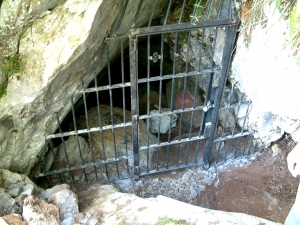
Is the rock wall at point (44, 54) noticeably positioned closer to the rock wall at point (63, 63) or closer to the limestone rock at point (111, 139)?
the rock wall at point (63, 63)

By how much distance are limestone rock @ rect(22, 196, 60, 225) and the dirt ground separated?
70.5 inches

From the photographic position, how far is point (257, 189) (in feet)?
12.4

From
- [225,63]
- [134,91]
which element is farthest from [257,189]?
[134,91]

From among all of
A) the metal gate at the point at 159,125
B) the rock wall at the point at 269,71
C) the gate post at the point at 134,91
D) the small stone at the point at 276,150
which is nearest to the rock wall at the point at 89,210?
the metal gate at the point at 159,125

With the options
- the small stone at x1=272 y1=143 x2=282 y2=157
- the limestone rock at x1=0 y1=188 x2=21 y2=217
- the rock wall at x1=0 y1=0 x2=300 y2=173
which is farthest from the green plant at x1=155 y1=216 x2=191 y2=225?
the small stone at x1=272 y1=143 x2=282 y2=157

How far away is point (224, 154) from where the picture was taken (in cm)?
411

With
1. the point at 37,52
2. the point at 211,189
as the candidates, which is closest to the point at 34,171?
the point at 37,52

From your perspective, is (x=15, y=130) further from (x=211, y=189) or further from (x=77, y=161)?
(x=211, y=189)

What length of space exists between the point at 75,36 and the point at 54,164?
5.56 ft

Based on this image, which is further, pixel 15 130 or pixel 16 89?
pixel 15 130

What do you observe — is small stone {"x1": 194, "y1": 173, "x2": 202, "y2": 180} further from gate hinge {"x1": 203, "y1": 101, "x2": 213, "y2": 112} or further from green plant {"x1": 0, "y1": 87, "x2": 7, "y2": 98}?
green plant {"x1": 0, "y1": 87, "x2": 7, "y2": 98}

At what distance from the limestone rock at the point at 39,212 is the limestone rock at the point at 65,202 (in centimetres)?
8

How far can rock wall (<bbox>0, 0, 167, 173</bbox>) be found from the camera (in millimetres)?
2270

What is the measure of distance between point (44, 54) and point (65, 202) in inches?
42.1
